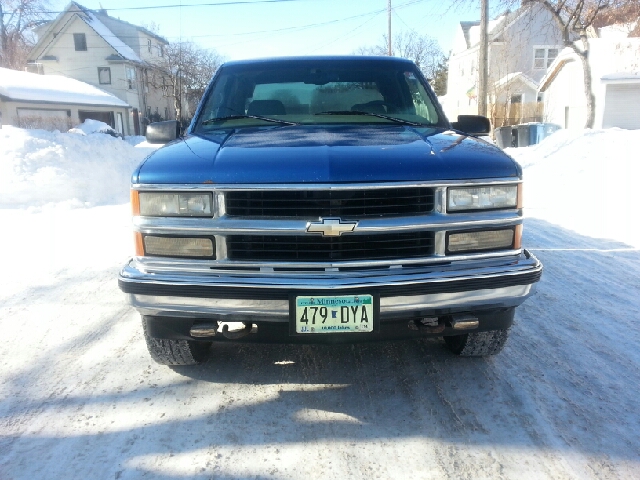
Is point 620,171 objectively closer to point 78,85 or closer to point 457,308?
point 457,308

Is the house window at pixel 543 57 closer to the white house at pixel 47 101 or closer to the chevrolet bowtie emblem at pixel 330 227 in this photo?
the white house at pixel 47 101

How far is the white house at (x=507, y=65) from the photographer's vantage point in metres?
31.7

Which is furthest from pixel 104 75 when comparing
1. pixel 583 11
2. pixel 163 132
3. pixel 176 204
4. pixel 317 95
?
pixel 176 204

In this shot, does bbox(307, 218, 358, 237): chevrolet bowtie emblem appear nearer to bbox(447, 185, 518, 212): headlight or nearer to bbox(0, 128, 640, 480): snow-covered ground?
bbox(447, 185, 518, 212): headlight

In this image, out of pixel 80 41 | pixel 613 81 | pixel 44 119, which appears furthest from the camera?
pixel 80 41

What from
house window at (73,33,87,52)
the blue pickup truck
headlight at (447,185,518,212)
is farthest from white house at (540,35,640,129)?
house window at (73,33,87,52)

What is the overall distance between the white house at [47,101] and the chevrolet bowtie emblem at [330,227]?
28208 millimetres

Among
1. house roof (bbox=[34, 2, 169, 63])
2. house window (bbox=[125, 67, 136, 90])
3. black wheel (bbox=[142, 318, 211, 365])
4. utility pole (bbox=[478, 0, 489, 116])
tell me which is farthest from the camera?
house window (bbox=[125, 67, 136, 90])

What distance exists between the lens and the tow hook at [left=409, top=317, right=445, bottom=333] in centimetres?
279

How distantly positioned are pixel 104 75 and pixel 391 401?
A: 47.2 meters

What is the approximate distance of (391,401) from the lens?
9.70 ft

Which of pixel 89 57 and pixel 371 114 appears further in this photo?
pixel 89 57

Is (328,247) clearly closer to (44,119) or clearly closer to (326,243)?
(326,243)

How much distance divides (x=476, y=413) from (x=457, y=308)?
591mm
